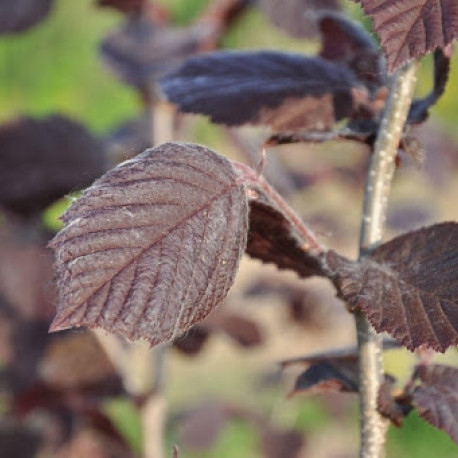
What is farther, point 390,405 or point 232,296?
point 232,296

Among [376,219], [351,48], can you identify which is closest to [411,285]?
[376,219]

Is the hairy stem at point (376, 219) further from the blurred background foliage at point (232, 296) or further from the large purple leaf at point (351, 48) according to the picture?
the blurred background foliage at point (232, 296)

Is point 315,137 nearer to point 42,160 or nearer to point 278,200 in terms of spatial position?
point 278,200

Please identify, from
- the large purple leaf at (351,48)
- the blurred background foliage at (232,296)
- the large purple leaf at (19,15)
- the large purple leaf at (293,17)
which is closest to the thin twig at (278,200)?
the large purple leaf at (351,48)

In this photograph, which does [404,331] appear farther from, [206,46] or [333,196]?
[333,196]

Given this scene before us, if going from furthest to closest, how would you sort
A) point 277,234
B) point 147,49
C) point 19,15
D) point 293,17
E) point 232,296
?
point 232,296 < point 147,49 < point 19,15 < point 293,17 < point 277,234

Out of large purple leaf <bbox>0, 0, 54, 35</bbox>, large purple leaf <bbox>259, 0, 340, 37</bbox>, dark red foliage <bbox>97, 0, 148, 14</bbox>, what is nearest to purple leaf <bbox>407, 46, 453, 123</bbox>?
large purple leaf <bbox>259, 0, 340, 37</bbox>

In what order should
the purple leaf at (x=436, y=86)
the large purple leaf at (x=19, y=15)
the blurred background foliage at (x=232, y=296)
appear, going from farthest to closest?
1. the blurred background foliage at (x=232, y=296)
2. the large purple leaf at (x=19, y=15)
3. the purple leaf at (x=436, y=86)
